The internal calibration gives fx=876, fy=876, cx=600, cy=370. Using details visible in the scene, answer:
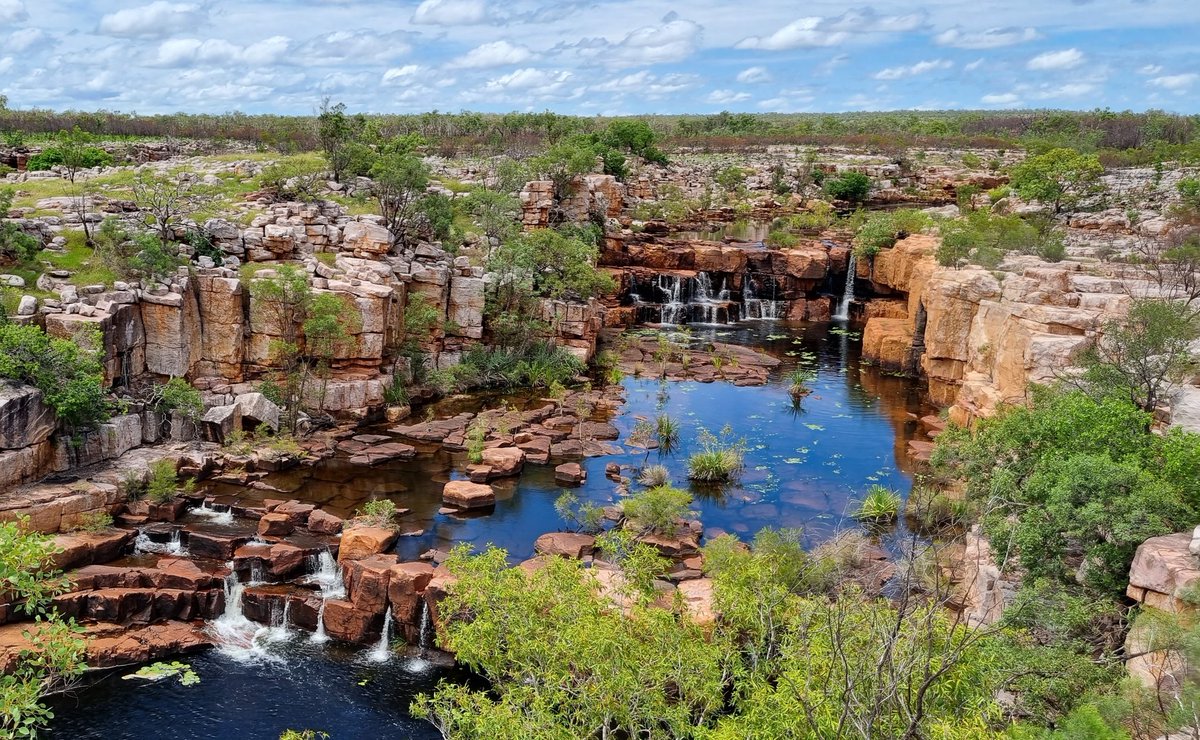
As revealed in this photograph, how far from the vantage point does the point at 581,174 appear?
2087 inches

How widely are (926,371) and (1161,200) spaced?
25956mm

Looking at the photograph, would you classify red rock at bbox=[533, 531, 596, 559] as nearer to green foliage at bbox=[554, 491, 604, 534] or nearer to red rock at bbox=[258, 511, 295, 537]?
green foliage at bbox=[554, 491, 604, 534]

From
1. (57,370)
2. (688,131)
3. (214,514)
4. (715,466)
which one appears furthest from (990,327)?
(688,131)

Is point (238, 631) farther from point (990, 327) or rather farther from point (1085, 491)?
point (990, 327)

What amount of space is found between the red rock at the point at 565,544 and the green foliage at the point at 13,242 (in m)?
19.1

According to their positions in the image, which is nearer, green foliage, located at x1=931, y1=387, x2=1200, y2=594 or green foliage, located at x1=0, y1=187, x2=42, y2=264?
green foliage, located at x1=931, y1=387, x2=1200, y2=594

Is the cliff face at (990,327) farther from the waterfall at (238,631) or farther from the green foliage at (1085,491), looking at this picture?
the waterfall at (238,631)

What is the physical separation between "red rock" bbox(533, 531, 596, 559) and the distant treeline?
44.2m

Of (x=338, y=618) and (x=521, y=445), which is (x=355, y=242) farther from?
(x=338, y=618)

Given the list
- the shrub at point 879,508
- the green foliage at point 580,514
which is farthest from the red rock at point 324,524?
the shrub at point 879,508

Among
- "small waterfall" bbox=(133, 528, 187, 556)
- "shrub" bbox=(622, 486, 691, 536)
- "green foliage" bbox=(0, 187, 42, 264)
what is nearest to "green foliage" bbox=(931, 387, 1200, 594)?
"shrub" bbox=(622, 486, 691, 536)

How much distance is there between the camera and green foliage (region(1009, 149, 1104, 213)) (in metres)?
52.7

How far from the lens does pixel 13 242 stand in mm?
27500

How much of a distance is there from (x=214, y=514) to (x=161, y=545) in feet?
5.94
